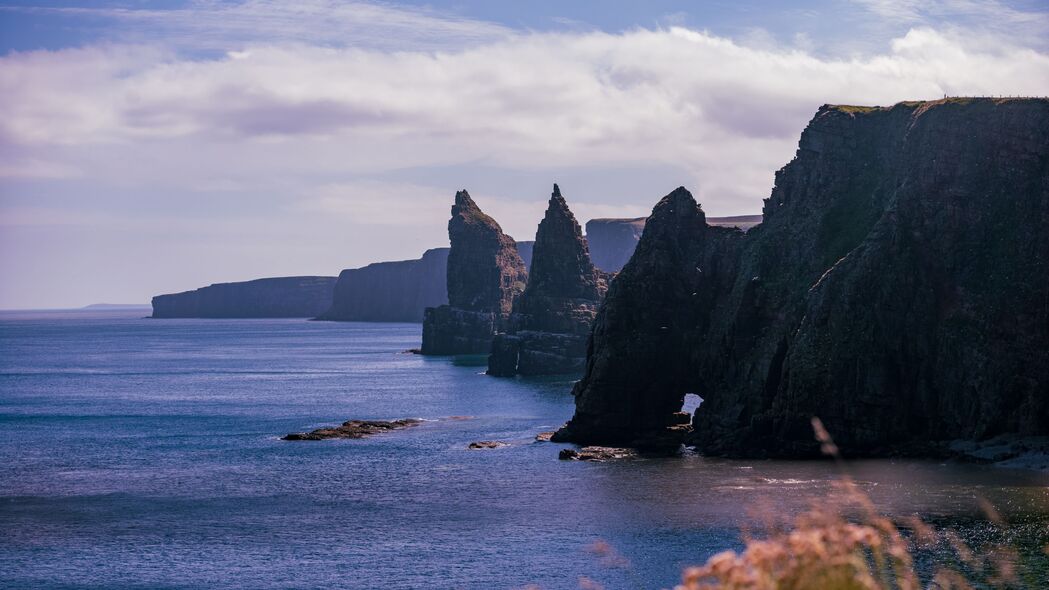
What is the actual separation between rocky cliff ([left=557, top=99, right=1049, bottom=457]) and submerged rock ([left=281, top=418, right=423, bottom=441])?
907 inches

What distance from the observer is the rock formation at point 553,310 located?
186250mm

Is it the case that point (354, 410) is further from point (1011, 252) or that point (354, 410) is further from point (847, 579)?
point (847, 579)

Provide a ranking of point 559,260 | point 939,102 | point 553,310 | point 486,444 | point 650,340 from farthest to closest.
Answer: point 559,260 < point 553,310 < point 486,444 < point 650,340 < point 939,102

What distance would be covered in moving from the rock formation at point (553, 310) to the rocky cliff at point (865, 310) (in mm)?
85089

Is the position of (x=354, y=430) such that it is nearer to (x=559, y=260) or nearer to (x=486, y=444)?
(x=486, y=444)

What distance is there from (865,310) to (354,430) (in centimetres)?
5224

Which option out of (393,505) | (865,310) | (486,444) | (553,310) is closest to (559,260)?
(553,310)

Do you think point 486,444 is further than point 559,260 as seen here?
No

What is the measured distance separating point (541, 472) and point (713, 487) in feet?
47.0

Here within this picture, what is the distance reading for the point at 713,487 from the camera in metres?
75.1

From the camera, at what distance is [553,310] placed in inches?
7421

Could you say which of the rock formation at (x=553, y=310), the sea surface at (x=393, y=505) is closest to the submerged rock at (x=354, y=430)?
the sea surface at (x=393, y=505)

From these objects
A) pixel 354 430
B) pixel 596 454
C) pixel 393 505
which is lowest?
pixel 393 505

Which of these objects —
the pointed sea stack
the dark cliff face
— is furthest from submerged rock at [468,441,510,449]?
the dark cliff face
